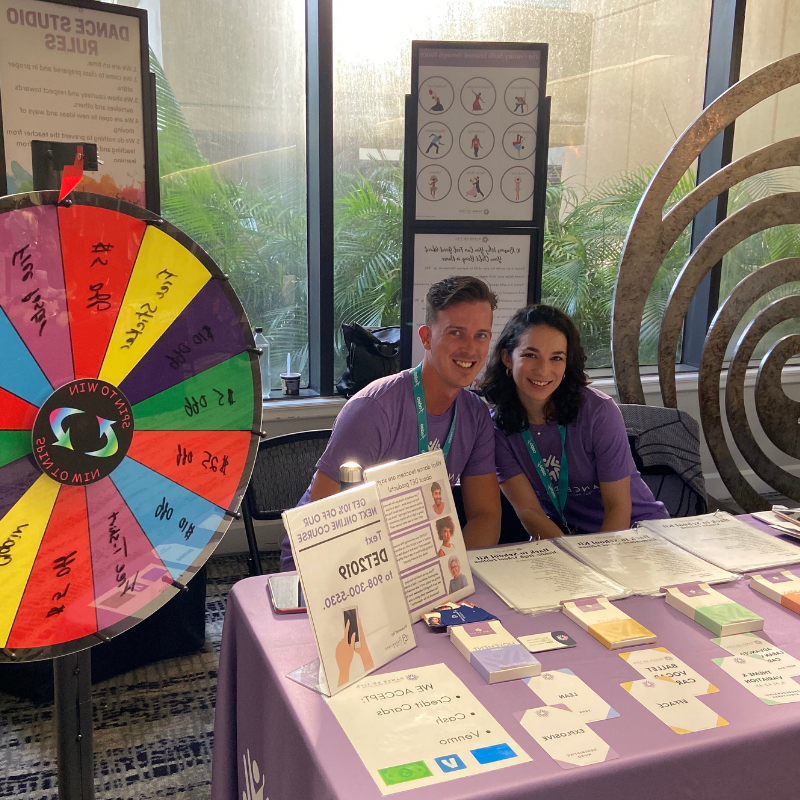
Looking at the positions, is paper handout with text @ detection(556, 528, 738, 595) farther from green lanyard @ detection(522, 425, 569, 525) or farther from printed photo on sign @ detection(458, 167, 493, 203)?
printed photo on sign @ detection(458, 167, 493, 203)

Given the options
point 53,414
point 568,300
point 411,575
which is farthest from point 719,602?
point 568,300

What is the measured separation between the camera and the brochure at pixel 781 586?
137cm

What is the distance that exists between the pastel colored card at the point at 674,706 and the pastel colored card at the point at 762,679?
3.9 inches

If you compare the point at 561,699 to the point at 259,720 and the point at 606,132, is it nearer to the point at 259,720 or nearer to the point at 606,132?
the point at 259,720

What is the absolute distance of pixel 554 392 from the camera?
2.00m

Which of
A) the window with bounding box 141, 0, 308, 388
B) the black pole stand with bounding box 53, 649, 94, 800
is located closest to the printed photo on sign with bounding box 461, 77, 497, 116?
the window with bounding box 141, 0, 308, 388

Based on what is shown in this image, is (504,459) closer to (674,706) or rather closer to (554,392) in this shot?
(554,392)

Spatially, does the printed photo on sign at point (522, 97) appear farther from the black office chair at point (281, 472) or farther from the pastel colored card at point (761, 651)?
the pastel colored card at point (761, 651)

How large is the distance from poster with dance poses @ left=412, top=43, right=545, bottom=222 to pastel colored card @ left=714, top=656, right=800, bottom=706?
196cm

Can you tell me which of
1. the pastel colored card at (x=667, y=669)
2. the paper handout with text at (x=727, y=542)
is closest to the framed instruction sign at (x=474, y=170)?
the paper handout with text at (x=727, y=542)

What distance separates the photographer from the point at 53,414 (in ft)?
2.78

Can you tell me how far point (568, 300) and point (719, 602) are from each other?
2555 mm

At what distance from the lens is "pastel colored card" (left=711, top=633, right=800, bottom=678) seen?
3.82ft

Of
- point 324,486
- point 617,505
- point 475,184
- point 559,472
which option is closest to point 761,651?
point 617,505
